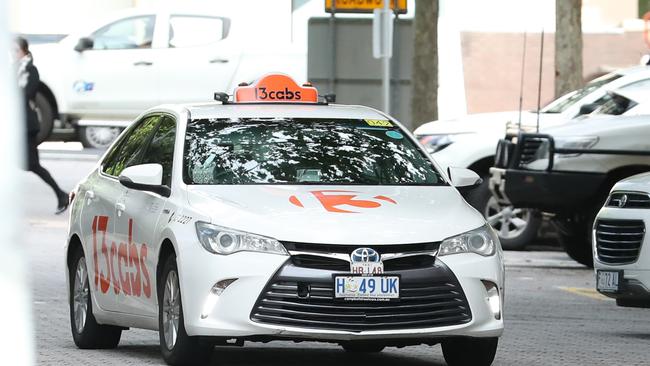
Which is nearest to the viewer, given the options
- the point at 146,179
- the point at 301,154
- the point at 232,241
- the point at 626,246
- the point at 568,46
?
the point at 232,241

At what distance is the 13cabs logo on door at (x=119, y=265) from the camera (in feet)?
27.3

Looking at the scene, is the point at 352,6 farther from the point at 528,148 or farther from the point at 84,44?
the point at 528,148

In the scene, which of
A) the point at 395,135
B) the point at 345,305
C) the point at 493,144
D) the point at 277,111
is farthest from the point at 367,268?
the point at 493,144

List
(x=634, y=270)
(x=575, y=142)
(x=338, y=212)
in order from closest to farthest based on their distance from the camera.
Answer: (x=338, y=212), (x=634, y=270), (x=575, y=142)

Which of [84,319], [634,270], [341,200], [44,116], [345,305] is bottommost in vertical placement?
[44,116]

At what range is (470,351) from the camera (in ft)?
26.3

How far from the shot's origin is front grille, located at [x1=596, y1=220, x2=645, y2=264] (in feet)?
34.4

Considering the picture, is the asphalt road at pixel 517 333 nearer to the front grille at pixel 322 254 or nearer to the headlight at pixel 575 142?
the front grille at pixel 322 254

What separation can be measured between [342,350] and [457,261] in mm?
1874

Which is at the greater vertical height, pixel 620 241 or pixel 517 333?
pixel 620 241

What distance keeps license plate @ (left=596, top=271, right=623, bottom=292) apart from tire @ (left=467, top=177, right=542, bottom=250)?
653 cm

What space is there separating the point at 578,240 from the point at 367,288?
29.7ft

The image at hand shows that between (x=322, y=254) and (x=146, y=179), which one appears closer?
(x=322, y=254)

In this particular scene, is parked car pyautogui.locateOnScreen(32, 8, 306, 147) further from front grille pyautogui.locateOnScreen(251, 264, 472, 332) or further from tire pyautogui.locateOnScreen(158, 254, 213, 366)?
front grille pyautogui.locateOnScreen(251, 264, 472, 332)
